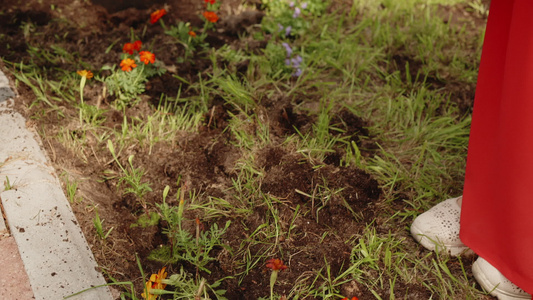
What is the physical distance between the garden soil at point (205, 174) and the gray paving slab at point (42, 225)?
67mm

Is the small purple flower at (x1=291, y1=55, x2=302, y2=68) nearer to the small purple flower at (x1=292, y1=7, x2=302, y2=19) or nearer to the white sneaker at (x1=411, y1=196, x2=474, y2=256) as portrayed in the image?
the small purple flower at (x1=292, y1=7, x2=302, y2=19)

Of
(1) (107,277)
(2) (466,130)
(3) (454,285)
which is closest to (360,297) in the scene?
(3) (454,285)

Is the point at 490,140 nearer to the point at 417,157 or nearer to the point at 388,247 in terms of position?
the point at 388,247

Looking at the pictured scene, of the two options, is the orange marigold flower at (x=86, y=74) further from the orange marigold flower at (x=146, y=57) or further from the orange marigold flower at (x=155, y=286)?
the orange marigold flower at (x=155, y=286)

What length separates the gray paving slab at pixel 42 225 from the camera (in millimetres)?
1658

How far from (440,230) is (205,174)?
3.34 ft

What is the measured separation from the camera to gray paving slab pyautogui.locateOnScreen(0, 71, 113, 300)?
1658mm

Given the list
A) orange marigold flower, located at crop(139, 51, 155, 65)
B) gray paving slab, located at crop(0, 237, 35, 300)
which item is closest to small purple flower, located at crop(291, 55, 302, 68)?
orange marigold flower, located at crop(139, 51, 155, 65)

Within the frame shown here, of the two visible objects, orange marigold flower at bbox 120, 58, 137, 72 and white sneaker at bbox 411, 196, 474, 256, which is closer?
white sneaker at bbox 411, 196, 474, 256

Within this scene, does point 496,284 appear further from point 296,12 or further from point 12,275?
point 296,12

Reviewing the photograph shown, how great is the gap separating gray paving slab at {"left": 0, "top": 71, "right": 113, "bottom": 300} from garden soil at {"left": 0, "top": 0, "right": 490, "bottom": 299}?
67mm

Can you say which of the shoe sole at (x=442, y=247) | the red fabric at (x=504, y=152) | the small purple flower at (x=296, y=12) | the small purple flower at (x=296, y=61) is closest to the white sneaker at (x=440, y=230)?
the shoe sole at (x=442, y=247)

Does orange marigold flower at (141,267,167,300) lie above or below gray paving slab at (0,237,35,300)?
above

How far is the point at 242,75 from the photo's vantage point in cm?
269
